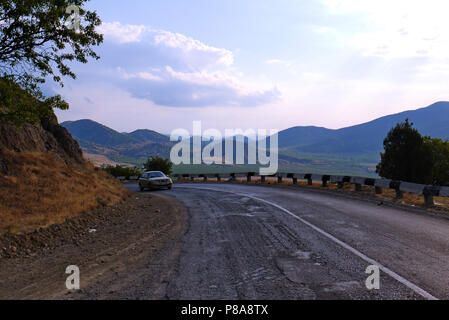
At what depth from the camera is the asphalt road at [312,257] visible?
13.1 ft

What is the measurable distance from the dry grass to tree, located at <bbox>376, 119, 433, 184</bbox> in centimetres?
2857

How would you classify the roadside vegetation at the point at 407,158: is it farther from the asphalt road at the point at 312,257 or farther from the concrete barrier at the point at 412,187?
the asphalt road at the point at 312,257

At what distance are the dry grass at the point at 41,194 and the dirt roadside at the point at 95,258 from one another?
1.58 feet

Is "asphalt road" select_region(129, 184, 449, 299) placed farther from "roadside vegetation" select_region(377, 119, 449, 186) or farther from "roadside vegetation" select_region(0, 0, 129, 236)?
"roadside vegetation" select_region(377, 119, 449, 186)

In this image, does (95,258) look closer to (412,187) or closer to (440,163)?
(412,187)

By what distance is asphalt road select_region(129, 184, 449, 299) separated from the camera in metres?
4.01

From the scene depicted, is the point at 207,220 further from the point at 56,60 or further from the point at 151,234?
the point at 56,60

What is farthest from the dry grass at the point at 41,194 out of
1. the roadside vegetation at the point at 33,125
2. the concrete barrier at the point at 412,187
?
the concrete barrier at the point at 412,187

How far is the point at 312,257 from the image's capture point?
216 inches

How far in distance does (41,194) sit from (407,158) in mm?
33004

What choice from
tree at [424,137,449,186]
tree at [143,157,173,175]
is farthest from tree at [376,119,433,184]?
tree at [143,157,173,175]
